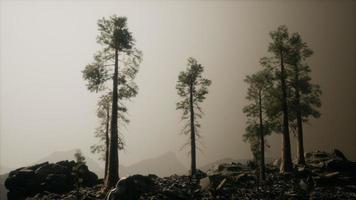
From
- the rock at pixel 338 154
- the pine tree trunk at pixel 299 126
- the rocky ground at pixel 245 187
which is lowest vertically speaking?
the rocky ground at pixel 245 187

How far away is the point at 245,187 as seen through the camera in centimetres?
2805

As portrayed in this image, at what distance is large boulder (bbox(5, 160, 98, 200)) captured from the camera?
31641 millimetres

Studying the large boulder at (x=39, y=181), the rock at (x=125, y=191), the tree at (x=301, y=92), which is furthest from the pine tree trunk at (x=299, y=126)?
the large boulder at (x=39, y=181)

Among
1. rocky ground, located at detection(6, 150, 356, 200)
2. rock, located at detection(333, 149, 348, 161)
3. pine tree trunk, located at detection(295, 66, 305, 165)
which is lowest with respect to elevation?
rocky ground, located at detection(6, 150, 356, 200)

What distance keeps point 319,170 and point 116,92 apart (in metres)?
19.9

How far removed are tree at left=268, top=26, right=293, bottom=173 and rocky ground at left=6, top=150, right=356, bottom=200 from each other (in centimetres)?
143

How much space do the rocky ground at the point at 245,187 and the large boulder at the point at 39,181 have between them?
4.83 feet

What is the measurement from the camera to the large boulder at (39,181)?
31.6 m

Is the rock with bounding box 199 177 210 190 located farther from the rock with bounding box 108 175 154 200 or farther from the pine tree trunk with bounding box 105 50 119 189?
the pine tree trunk with bounding box 105 50 119 189

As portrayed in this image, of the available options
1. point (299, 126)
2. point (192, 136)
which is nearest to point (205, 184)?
point (192, 136)

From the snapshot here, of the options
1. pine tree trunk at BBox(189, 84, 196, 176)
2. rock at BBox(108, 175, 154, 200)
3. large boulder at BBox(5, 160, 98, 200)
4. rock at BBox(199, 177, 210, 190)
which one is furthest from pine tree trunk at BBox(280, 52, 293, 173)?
large boulder at BBox(5, 160, 98, 200)

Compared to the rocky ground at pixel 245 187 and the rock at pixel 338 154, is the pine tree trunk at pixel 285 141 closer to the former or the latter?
the rocky ground at pixel 245 187

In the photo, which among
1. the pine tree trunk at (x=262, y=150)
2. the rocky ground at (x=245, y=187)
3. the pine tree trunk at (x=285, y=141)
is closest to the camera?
the rocky ground at (x=245, y=187)

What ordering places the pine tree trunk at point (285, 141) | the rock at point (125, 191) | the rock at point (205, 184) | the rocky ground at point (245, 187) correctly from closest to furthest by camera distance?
1. the rock at point (125, 191)
2. the rocky ground at point (245, 187)
3. the rock at point (205, 184)
4. the pine tree trunk at point (285, 141)
